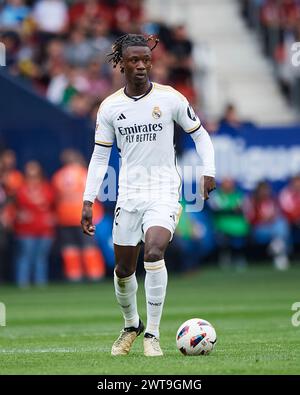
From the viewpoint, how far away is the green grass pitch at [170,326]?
9.06 meters

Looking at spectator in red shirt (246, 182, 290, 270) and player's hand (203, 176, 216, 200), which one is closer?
player's hand (203, 176, 216, 200)

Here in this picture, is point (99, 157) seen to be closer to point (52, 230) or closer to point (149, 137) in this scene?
point (149, 137)

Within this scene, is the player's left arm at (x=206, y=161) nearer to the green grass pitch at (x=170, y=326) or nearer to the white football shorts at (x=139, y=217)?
the white football shorts at (x=139, y=217)

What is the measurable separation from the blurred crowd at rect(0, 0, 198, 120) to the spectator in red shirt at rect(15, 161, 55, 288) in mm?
1695

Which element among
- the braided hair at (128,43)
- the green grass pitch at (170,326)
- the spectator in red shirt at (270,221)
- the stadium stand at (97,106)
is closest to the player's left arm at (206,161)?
the braided hair at (128,43)

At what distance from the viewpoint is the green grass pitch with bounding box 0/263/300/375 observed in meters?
A: 9.06

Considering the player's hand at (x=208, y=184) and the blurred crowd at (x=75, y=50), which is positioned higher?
the blurred crowd at (x=75, y=50)

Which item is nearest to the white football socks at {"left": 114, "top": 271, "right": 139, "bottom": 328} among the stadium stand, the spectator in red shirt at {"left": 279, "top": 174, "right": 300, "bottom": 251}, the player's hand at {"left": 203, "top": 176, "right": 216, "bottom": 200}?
the player's hand at {"left": 203, "top": 176, "right": 216, "bottom": 200}

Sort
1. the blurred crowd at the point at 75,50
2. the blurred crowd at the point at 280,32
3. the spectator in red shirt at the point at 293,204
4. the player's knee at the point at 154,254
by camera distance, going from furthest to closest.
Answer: the blurred crowd at the point at 280,32, the spectator in red shirt at the point at 293,204, the blurred crowd at the point at 75,50, the player's knee at the point at 154,254

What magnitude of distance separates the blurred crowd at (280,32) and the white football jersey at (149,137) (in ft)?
58.8

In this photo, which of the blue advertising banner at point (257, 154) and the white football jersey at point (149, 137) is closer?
the white football jersey at point (149, 137)

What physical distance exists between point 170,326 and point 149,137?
13.1ft

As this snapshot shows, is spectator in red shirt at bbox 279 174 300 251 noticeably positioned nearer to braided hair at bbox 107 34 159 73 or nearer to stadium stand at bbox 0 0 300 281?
stadium stand at bbox 0 0 300 281
